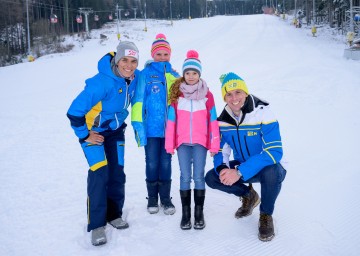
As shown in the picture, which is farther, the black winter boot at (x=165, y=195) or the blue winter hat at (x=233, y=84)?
the black winter boot at (x=165, y=195)

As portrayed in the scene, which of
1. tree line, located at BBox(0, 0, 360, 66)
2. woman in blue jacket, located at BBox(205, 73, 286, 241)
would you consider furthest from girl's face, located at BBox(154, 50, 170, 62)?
tree line, located at BBox(0, 0, 360, 66)

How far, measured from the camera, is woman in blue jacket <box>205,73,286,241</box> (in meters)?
3.09

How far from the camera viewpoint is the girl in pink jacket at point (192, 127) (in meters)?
3.28

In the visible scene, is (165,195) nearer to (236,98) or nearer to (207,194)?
(207,194)

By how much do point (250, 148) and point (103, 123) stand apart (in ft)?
4.96

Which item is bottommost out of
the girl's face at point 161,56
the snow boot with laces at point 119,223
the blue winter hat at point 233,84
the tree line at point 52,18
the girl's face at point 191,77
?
the snow boot with laces at point 119,223

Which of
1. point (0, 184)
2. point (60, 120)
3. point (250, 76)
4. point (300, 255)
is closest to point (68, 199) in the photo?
point (0, 184)

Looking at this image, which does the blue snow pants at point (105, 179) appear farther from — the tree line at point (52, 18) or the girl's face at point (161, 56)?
the tree line at point (52, 18)

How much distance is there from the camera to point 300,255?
9.33ft

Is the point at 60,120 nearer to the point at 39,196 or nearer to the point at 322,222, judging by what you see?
the point at 39,196

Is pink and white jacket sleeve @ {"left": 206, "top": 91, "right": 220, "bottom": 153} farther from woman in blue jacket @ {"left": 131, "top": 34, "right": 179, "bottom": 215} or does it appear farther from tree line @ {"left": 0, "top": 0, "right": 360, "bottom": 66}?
tree line @ {"left": 0, "top": 0, "right": 360, "bottom": 66}

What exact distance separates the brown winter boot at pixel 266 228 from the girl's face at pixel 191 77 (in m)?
1.49

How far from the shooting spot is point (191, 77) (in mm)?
3273

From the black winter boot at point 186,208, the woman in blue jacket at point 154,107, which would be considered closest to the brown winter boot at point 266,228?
the black winter boot at point 186,208
